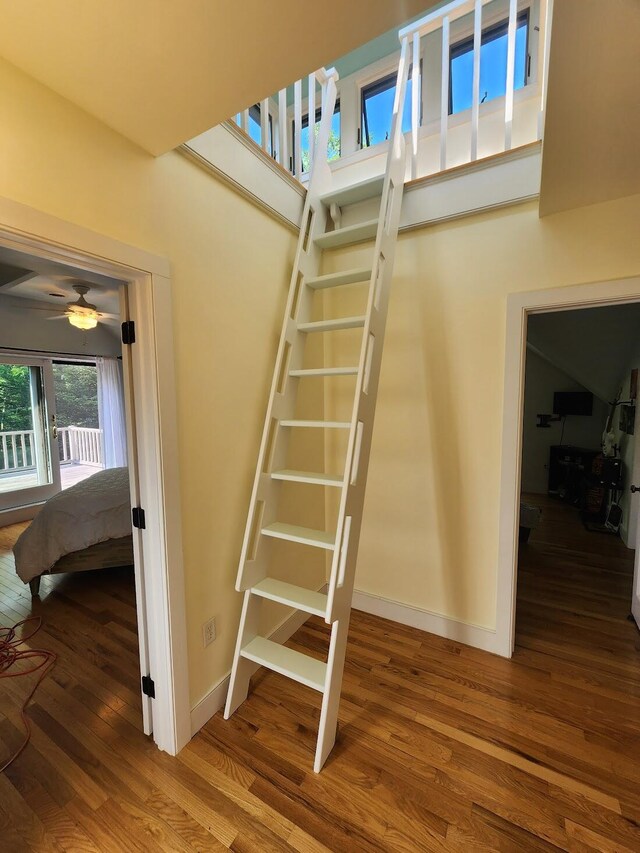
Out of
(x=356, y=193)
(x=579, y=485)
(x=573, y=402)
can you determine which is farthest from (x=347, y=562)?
(x=573, y=402)

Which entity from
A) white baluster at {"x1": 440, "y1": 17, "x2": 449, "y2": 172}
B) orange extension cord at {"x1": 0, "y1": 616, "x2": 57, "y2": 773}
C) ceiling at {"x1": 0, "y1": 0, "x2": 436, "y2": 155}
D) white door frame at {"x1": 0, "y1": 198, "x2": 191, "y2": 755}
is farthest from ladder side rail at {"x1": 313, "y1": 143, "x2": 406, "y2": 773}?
orange extension cord at {"x1": 0, "y1": 616, "x2": 57, "y2": 773}

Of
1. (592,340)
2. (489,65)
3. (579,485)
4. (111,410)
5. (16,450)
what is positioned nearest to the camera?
(489,65)

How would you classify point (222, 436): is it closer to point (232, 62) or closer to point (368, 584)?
A: point (232, 62)

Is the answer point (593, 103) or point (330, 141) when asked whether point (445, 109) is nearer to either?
point (330, 141)

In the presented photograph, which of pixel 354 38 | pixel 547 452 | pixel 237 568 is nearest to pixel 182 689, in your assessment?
pixel 237 568

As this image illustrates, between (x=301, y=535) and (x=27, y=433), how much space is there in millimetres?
4880

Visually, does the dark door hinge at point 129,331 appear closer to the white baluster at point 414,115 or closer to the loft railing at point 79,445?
the white baluster at point 414,115

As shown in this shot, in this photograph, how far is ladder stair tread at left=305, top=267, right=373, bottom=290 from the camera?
185cm

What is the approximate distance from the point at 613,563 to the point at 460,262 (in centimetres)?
310

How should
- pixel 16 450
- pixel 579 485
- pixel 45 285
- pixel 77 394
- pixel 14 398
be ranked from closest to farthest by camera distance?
pixel 45 285 < pixel 14 398 < pixel 16 450 < pixel 579 485 < pixel 77 394

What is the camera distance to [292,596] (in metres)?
1.69

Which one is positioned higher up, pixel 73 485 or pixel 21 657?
pixel 73 485

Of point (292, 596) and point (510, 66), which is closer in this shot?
point (292, 596)

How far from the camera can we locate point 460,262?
212 cm
